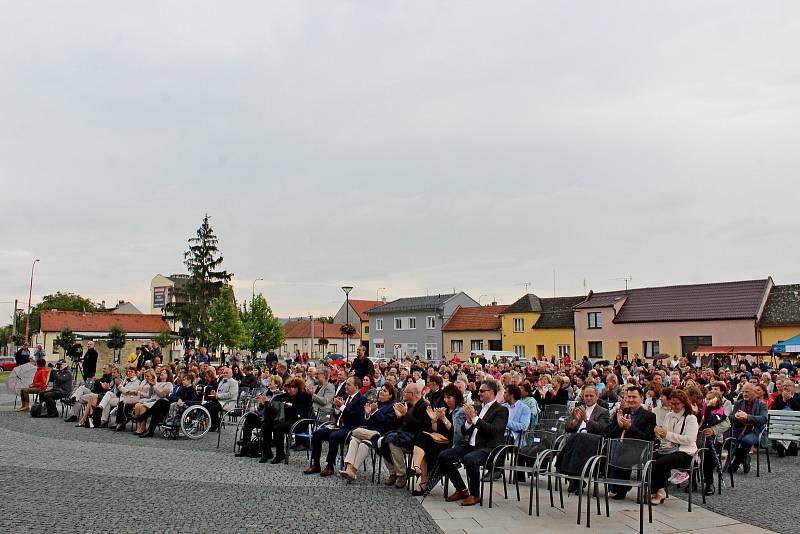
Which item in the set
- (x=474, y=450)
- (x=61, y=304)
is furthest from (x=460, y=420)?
(x=61, y=304)

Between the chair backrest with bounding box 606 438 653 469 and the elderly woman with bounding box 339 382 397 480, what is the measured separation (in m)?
3.16

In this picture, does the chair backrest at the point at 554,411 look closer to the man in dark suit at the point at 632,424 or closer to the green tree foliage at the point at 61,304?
the man in dark suit at the point at 632,424

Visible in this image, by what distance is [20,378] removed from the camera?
19922 millimetres

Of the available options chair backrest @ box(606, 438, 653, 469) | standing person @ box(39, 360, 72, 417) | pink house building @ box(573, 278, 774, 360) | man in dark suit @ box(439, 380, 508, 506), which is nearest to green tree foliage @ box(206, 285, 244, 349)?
pink house building @ box(573, 278, 774, 360)

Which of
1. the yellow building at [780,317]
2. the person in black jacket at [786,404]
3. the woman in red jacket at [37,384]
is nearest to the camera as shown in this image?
the person in black jacket at [786,404]

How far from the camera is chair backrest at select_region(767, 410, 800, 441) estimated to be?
38.2 ft

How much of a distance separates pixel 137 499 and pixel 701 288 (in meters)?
49.2

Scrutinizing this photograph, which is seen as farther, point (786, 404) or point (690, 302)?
point (690, 302)

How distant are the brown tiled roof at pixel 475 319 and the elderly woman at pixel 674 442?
54.5 meters

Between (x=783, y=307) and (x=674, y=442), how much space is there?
142 ft

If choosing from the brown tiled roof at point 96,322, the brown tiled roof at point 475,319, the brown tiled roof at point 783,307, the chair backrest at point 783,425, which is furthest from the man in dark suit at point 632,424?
the brown tiled roof at point 96,322

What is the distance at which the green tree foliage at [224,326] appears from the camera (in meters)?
53.7

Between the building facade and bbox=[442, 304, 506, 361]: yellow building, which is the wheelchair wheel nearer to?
bbox=[442, 304, 506, 361]: yellow building

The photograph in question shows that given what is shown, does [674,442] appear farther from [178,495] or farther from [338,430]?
[178,495]
